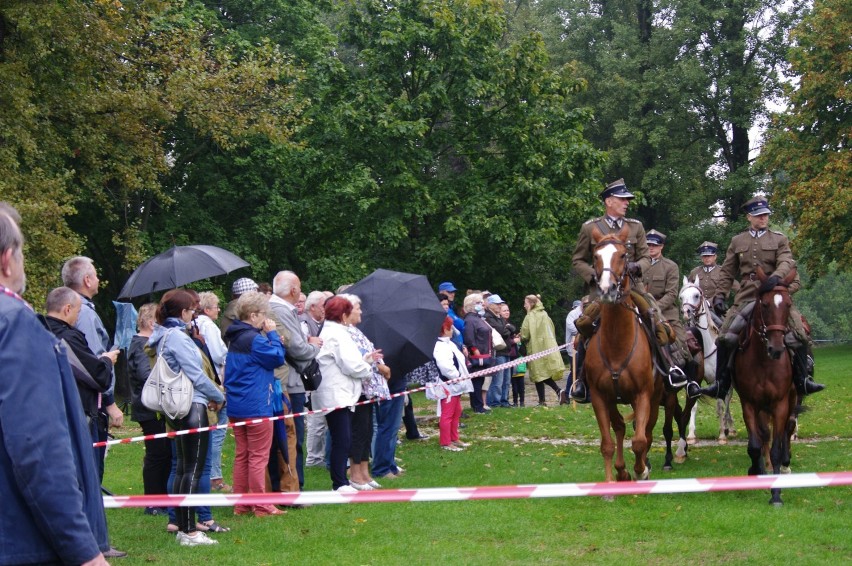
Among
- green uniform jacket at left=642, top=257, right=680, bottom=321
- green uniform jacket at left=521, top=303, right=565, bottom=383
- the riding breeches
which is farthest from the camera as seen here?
green uniform jacket at left=521, top=303, right=565, bottom=383

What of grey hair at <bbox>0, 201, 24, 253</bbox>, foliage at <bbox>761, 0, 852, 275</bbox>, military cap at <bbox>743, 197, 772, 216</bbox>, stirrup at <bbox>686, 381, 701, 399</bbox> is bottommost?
stirrup at <bbox>686, 381, 701, 399</bbox>

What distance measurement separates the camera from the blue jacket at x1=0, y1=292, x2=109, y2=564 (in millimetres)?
3322

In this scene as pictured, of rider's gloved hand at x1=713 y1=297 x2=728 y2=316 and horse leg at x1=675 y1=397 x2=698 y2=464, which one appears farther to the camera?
horse leg at x1=675 y1=397 x2=698 y2=464

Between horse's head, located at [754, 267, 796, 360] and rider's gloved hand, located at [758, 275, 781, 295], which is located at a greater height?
rider's gloved hand, located at [758, 275, 781, 295]

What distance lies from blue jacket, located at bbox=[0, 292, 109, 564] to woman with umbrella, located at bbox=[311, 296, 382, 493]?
7.68 m

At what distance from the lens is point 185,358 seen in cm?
878

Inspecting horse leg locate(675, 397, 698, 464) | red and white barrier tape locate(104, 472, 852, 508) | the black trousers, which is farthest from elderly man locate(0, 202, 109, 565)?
horse leg locate(675, 397, 698, 464)

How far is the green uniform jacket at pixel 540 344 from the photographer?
75.8ft

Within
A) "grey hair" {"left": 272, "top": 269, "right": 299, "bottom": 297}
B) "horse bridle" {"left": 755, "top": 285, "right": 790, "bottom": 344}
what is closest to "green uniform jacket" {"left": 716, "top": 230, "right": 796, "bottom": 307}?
"horse bridle" {"left": 755, "top": 285, "right": 790, "bottom": 344}

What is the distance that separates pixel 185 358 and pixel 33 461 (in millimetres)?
5525

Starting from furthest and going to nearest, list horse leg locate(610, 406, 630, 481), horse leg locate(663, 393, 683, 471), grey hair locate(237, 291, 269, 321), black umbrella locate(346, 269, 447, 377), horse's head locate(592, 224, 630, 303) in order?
black umbrella locate(346, 269, 447, 377), horse leg locate(663, 393, 683, 471), horse leg locate(610, 406, 630, 481), grey hair locate(237, 291, 269, 321), horse's head locate(592, 224, 630, 303)

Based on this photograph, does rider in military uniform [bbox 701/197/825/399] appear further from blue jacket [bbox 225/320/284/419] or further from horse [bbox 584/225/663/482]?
blue jacket [bbox 225/320/284/419]

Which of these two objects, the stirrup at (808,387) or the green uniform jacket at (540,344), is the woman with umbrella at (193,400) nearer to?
the stirrup at (808,387)

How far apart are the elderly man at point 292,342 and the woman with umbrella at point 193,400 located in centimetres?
160
